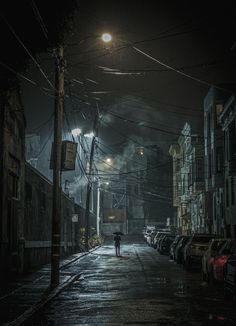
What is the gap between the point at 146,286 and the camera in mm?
19172

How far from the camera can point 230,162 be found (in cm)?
4028

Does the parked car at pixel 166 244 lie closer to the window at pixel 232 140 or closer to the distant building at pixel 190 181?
the window at pixel 232 140

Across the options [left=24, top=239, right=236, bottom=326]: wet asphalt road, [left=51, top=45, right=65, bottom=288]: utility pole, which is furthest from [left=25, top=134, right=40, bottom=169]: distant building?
[left=24, top=239, right=236, bottom=326]: wet asphalt road

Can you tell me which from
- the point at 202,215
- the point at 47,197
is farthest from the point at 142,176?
the point at 47,197

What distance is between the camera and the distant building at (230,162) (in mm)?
40562

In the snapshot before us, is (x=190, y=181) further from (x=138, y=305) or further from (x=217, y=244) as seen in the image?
(x=138, y=305)

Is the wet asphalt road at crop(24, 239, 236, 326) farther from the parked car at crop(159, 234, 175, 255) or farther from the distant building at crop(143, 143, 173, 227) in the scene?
the distant building at crop(143, 143, 173, 227)

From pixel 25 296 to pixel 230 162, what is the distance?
26.1 m

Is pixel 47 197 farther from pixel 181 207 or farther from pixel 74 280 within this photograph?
pixel 181 207

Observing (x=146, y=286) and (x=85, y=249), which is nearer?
(x=146, y=286)

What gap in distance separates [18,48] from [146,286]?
26.9 ft

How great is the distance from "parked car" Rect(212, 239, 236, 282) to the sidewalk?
472 centimetres

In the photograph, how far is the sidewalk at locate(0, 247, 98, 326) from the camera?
1256cm

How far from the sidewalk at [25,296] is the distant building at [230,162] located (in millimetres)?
19935
